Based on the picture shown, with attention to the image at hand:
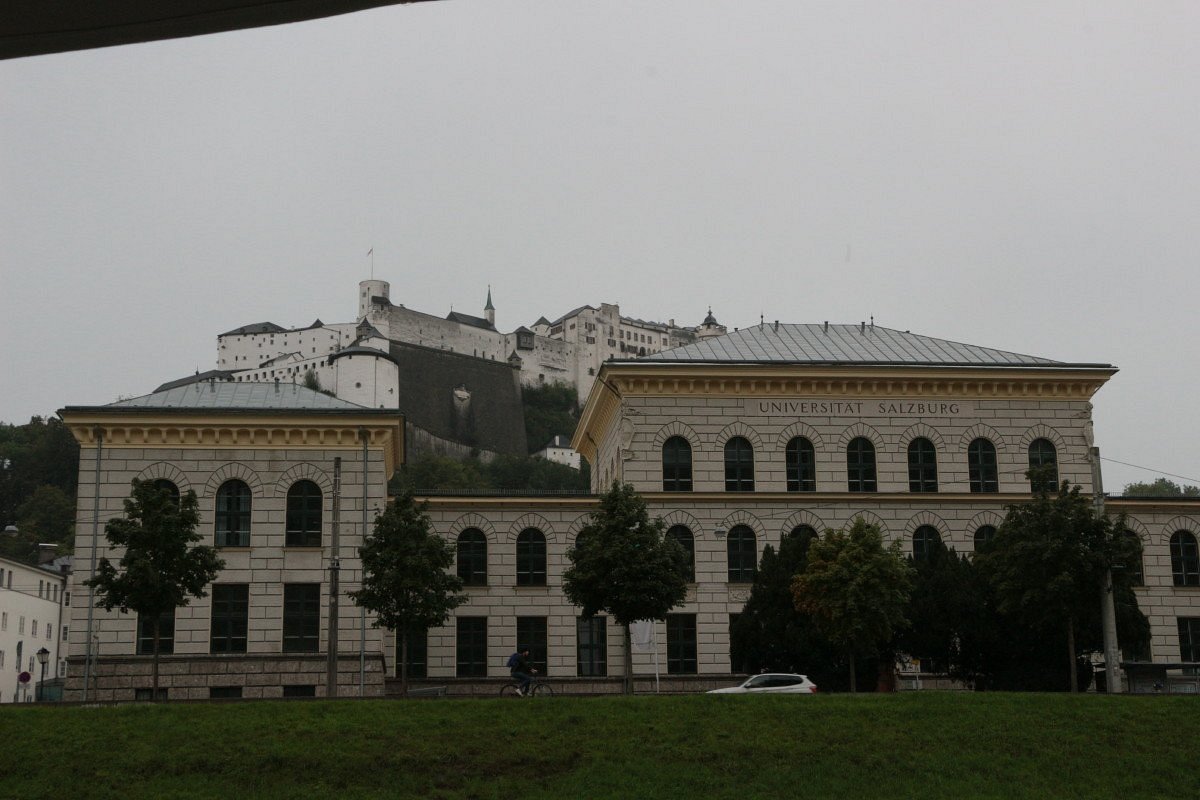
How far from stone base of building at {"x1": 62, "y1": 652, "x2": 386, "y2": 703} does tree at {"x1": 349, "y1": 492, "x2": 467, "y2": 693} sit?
463 cm

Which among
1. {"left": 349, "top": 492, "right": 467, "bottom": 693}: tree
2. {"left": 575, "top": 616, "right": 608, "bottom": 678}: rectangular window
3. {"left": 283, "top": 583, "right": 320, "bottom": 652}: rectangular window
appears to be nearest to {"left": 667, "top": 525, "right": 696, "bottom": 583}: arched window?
{"left": 575, "top": 616, "right": 608, "bottom": 678}: rectangular window

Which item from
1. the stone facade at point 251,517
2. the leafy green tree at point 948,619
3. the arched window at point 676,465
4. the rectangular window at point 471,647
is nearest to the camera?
the leafy green tree at point 948,619

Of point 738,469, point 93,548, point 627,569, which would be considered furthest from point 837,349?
point 93,548

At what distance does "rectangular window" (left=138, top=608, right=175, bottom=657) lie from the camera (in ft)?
152

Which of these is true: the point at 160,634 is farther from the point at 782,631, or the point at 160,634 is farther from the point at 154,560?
the point at 782,631

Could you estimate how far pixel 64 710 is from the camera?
31.8m

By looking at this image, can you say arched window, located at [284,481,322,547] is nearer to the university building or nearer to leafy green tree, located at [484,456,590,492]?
the university building

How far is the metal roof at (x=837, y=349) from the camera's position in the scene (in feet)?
174

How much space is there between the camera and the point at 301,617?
47.4 metres

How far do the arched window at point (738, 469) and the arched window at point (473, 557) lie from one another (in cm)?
944

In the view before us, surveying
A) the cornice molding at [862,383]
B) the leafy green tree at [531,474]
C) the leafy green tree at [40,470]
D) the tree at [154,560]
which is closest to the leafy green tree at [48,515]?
the leafy green tree at [40,470]

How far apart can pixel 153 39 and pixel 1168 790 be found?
93.4 feet

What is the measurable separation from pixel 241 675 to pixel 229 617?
212cm

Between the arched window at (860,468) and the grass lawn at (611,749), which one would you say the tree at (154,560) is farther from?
the arched window at (860,468)
